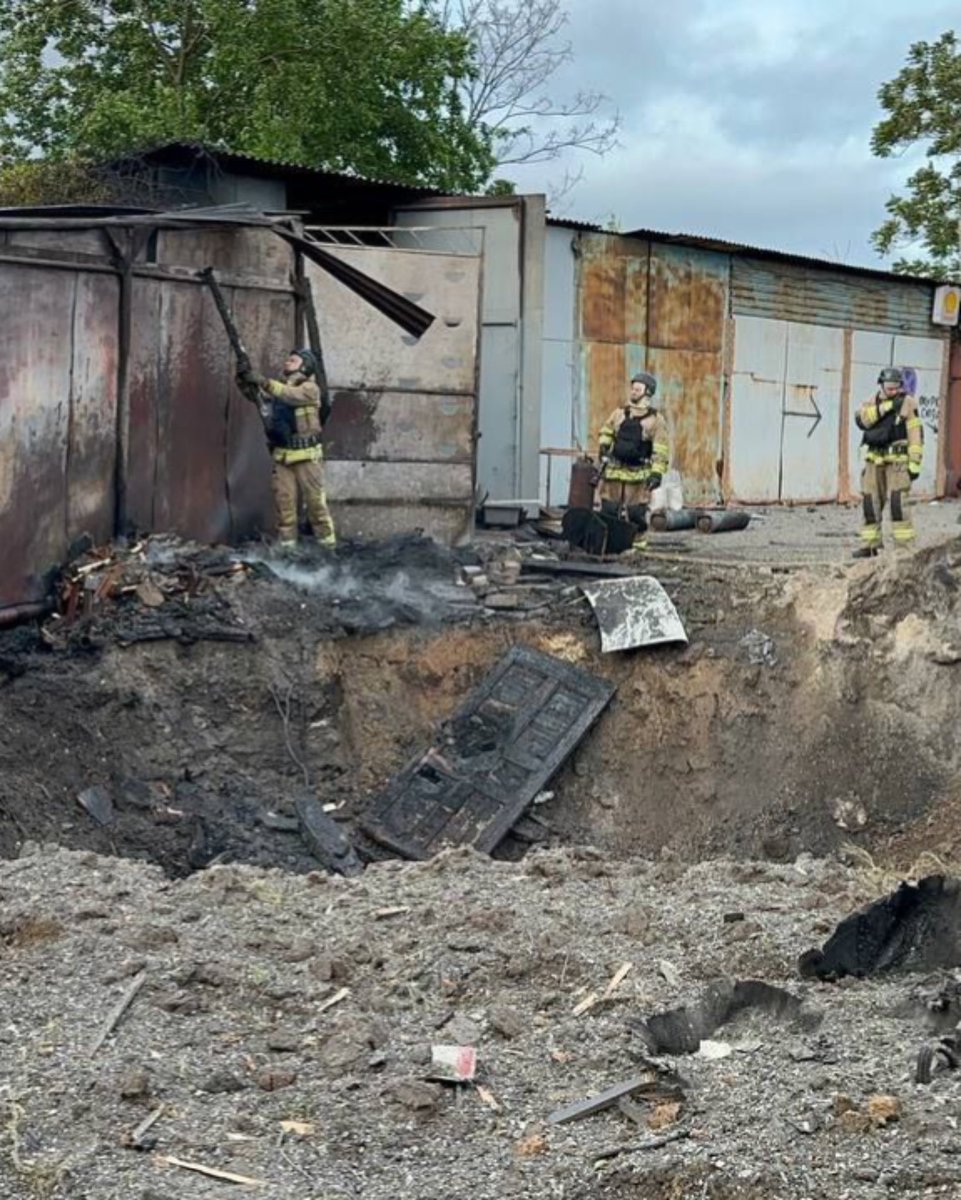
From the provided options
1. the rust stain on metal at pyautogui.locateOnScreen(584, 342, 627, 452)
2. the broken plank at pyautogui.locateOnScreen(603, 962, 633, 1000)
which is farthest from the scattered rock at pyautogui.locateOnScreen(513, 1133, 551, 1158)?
the rust stain on metal at pyautogui.locateOnScreen(584, 342, 627, 452)

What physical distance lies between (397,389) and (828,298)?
9288mm

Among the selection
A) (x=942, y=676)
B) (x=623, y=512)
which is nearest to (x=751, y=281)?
(x=623, y=512)

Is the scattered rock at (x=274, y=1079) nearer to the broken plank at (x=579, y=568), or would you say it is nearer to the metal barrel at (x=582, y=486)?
the broken plank at (x=579, y=568)

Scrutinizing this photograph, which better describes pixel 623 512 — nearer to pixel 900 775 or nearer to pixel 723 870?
pixel 900 775

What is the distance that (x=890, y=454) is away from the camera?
12.9m

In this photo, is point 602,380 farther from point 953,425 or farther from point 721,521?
point 953,425

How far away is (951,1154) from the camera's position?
3.77m

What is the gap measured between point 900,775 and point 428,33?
43.0ft

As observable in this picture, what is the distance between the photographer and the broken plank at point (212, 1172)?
389cm

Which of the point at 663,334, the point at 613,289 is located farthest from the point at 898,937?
the point at 663,334

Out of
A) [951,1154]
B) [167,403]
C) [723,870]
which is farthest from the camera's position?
[167,403]

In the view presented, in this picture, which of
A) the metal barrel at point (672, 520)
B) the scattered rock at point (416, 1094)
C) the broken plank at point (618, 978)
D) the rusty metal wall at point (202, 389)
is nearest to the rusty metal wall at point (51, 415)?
the rusty metal wall at point (202, 389)

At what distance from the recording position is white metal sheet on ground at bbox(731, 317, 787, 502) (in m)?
19.2

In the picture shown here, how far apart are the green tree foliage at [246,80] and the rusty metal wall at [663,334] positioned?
4198 millimetres
